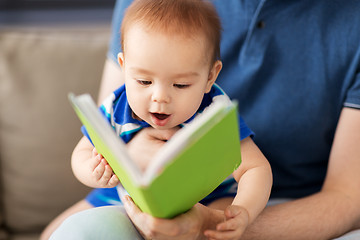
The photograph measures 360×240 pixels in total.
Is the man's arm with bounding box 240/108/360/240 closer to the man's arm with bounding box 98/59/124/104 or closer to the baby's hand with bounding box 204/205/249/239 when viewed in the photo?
the baby's hand with bounding box 204/205/249/239

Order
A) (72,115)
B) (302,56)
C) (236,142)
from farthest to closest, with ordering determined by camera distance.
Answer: (72,115), (302,56), (236,142)

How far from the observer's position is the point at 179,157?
61cm

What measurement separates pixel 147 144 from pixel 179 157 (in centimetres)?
33

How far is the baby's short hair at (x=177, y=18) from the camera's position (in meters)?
0.78

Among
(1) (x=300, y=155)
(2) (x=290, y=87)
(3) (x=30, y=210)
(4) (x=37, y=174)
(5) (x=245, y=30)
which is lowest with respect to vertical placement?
(3) (x=30, y=210)

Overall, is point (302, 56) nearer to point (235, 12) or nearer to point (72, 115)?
point (235, 12)

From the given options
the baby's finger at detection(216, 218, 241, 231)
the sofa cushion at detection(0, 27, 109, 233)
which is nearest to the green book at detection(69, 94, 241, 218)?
the baby's finger at detection(216, 218, 241, 231)

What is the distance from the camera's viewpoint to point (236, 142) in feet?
2.48

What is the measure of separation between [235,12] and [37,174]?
0.85m

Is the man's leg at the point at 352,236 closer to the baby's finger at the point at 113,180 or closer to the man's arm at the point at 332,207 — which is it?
the man's arm at the point at 332,207

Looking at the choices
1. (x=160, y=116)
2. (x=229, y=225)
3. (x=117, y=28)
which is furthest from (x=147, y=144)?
(x=117, y=28)

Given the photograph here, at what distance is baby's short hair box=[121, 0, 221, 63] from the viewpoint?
78cm

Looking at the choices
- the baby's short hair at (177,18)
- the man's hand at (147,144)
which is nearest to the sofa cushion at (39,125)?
the man's hand at (147,144)

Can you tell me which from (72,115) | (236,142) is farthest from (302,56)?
(72,115)
